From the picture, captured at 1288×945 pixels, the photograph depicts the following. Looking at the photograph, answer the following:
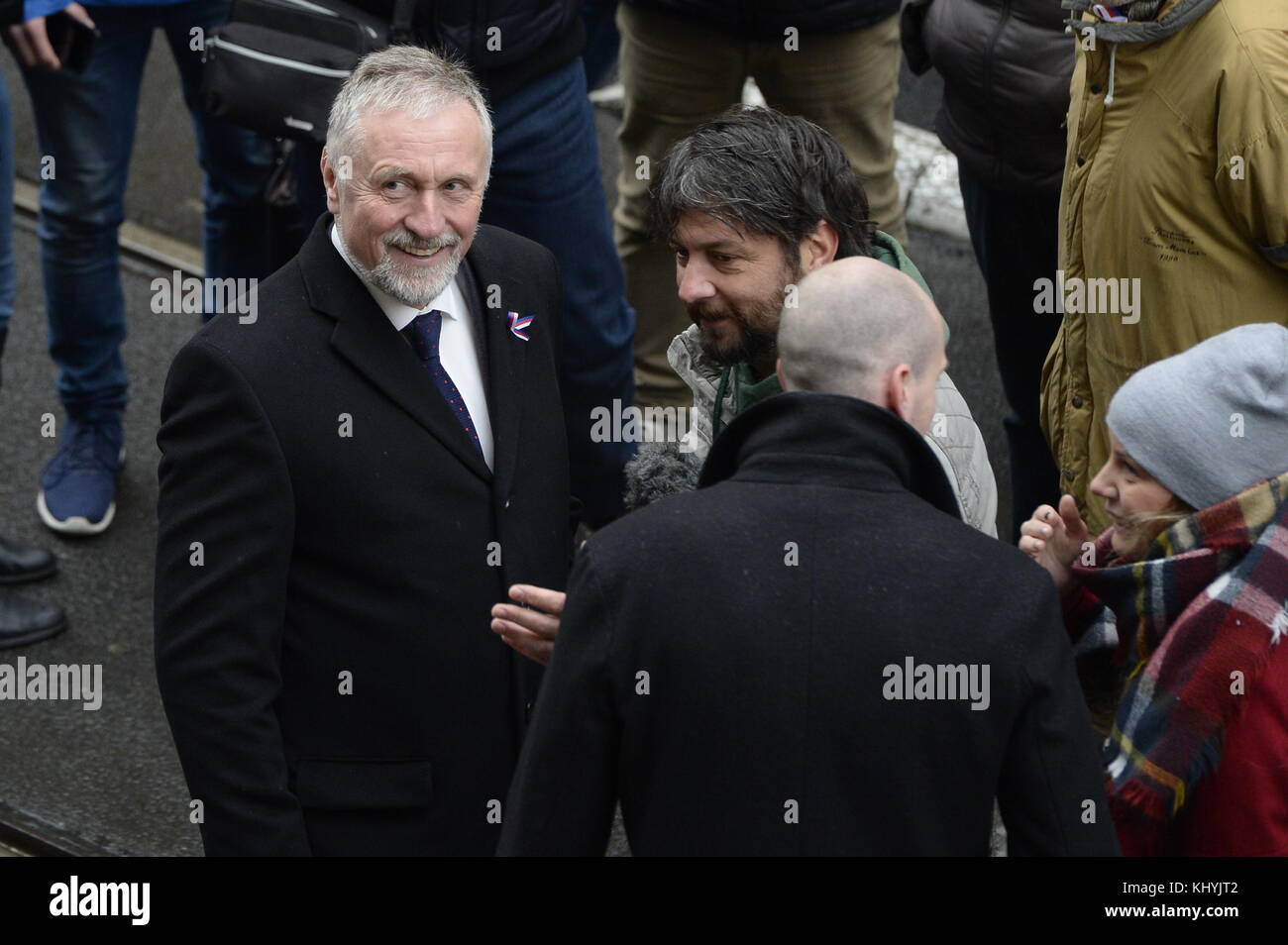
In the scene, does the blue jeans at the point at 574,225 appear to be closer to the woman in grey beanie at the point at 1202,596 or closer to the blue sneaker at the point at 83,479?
the blue sneaker at the point at 83,479

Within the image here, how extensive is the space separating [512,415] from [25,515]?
2.48m

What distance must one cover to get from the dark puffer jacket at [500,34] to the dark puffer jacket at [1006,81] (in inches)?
33.3

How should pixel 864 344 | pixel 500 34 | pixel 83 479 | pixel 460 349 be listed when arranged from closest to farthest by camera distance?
1. pixel 864 344
2. pixel 460 349
3. pixel 500 34
4. pixel 83 479

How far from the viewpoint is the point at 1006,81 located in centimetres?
393

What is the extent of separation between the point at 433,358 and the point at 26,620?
2.07 metres

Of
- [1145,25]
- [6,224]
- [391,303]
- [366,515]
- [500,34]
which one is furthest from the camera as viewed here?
[6,224]

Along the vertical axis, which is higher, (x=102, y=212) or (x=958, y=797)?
(x=102, y=212)

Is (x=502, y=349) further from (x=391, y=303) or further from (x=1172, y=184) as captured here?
(x=1172, y=184)

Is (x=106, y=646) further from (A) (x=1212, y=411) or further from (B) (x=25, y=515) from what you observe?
(A) (x=1212, y=411)

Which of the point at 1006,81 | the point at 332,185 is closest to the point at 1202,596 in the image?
the point at 332,185

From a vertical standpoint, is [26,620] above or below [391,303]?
below

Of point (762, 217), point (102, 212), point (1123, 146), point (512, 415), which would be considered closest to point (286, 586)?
point (512, 415)

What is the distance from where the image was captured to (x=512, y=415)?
295 centimetres
